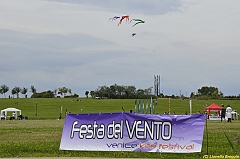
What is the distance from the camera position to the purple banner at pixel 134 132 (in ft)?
48.9

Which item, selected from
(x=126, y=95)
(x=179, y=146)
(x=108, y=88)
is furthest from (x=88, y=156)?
(x=108, y=88)

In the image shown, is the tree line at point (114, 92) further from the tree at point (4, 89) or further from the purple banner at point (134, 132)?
the purple banner at point (134, 132)

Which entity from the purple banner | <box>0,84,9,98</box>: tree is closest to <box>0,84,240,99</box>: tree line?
<box>0,84,9,98</box>: tree

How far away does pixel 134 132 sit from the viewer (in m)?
15.2

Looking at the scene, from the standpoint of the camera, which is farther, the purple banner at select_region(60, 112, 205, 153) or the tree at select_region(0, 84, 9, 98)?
the tree at select_region(0, 84, 9, 98)

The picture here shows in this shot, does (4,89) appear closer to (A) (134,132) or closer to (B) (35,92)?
(B) (35,92)

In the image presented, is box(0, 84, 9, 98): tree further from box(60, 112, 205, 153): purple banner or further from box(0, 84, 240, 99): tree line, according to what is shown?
box(60, 112, 205, 153): purple banner

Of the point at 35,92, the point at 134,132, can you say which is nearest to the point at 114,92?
the point at 35,92

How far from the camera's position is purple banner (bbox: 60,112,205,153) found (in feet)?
48.9

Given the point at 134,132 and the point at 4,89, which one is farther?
the point at 4,89

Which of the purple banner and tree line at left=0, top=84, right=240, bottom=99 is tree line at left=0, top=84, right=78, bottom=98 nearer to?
tree line at left=0, top=84, right=240, bottom=99

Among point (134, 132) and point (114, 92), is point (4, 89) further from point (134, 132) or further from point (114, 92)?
point (134, 132)

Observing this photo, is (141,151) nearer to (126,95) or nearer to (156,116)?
(156,116)

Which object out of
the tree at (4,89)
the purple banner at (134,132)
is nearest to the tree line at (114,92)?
the tree at (4,89)
